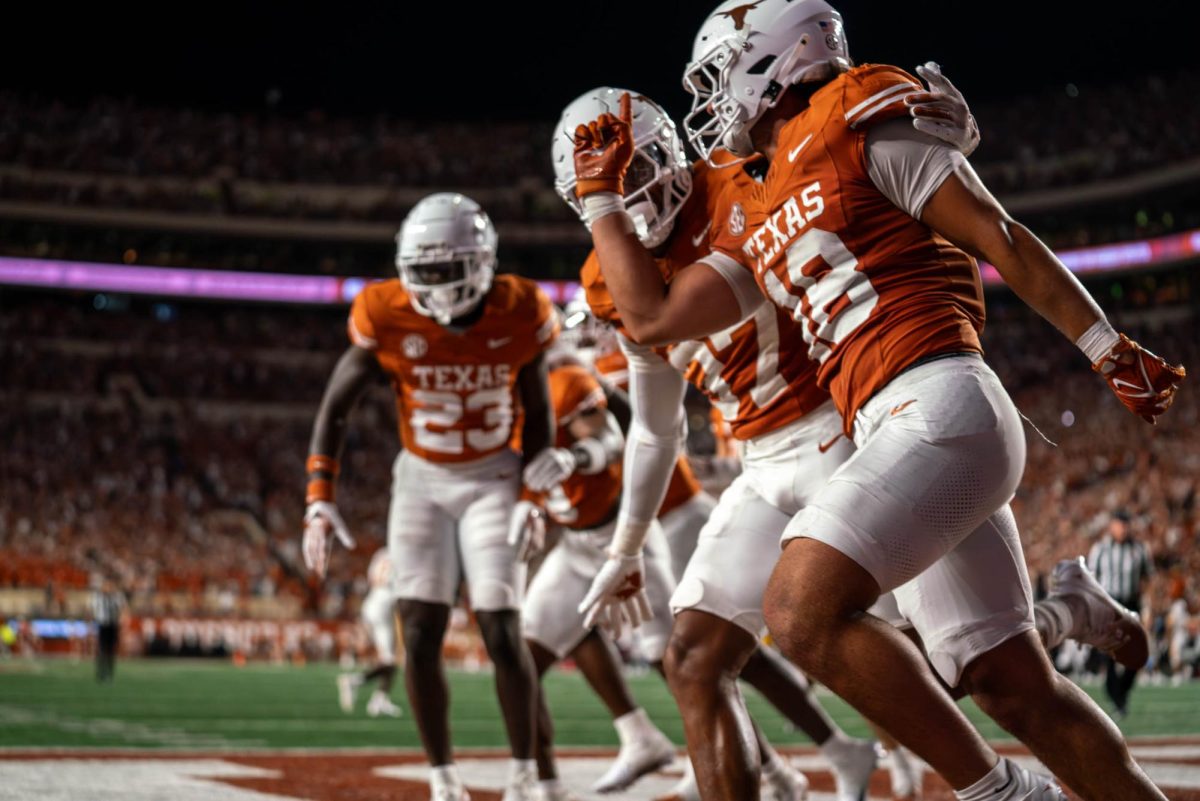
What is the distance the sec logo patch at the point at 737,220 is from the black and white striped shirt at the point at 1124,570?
758 cm

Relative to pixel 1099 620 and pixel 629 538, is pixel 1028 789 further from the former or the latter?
pixel 629 538

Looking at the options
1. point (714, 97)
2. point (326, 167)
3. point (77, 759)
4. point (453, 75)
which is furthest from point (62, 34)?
point (714, 97)

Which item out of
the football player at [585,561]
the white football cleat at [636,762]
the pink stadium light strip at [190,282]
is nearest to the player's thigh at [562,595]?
the football player at [585,561]

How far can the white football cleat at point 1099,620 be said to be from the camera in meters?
3.53

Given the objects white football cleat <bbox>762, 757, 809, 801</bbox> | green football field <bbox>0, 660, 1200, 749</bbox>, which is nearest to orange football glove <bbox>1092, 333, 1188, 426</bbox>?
white football cleat <bbox>762, 757, 809, 801</bbox>

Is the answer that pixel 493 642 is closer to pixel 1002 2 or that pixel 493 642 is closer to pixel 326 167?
pixel 1002 2

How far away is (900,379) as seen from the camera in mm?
2615

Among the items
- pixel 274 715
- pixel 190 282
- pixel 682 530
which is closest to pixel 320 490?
pixel 682 530

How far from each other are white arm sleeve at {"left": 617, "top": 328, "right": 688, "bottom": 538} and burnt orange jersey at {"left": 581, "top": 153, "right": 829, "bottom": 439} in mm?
59

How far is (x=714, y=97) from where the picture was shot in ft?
10.1

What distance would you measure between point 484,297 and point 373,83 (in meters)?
33.8

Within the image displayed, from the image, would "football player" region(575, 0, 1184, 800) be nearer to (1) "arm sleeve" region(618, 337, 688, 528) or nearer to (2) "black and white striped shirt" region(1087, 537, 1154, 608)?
(1) "arm sleeve" region(618, 337, 688, 528)

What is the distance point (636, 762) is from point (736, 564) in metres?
2.04

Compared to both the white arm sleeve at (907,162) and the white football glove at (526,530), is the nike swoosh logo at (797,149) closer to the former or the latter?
the white arm sleeve at (907,162)
